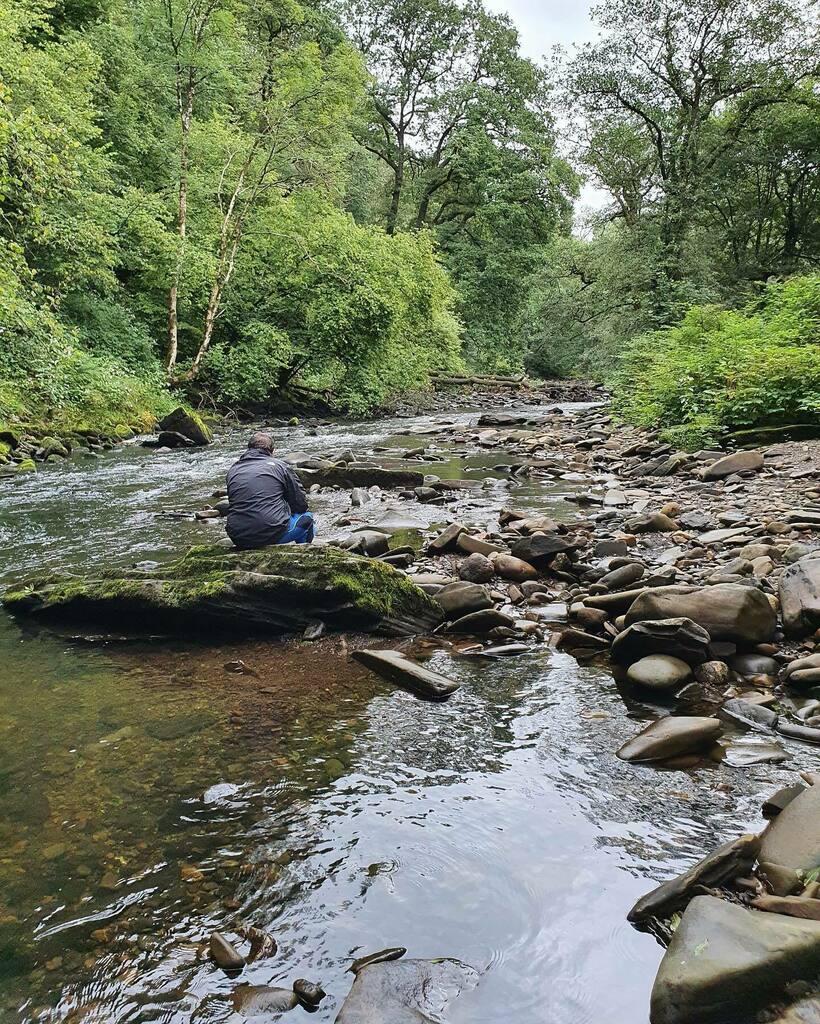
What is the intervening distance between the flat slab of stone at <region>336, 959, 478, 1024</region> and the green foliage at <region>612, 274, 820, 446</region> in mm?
10961

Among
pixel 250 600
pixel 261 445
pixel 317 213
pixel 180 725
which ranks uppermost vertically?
pixel 317 213

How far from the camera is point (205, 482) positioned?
1174cm

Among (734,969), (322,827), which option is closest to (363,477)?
(322,827)

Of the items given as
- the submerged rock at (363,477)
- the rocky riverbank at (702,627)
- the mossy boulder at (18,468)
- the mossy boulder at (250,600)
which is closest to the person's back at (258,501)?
the mossy boulder at (250,600)

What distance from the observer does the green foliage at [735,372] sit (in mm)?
11516

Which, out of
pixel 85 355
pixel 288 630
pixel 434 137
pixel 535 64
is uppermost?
pixel 535 64

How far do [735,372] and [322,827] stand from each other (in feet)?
40.1

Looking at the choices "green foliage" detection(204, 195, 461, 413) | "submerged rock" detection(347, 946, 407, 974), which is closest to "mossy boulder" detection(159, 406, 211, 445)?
"green foliage" detection(204, 195, 461, 413)

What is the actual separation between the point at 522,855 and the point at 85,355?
16972 millimetres

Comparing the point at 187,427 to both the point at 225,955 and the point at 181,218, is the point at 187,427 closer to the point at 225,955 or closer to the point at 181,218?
the point at 181,218

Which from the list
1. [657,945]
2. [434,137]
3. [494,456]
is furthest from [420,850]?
[434,137]

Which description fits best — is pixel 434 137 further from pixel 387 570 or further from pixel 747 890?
pixel 747 890

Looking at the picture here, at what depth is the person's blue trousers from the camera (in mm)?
6594

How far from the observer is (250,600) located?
5418 mm
